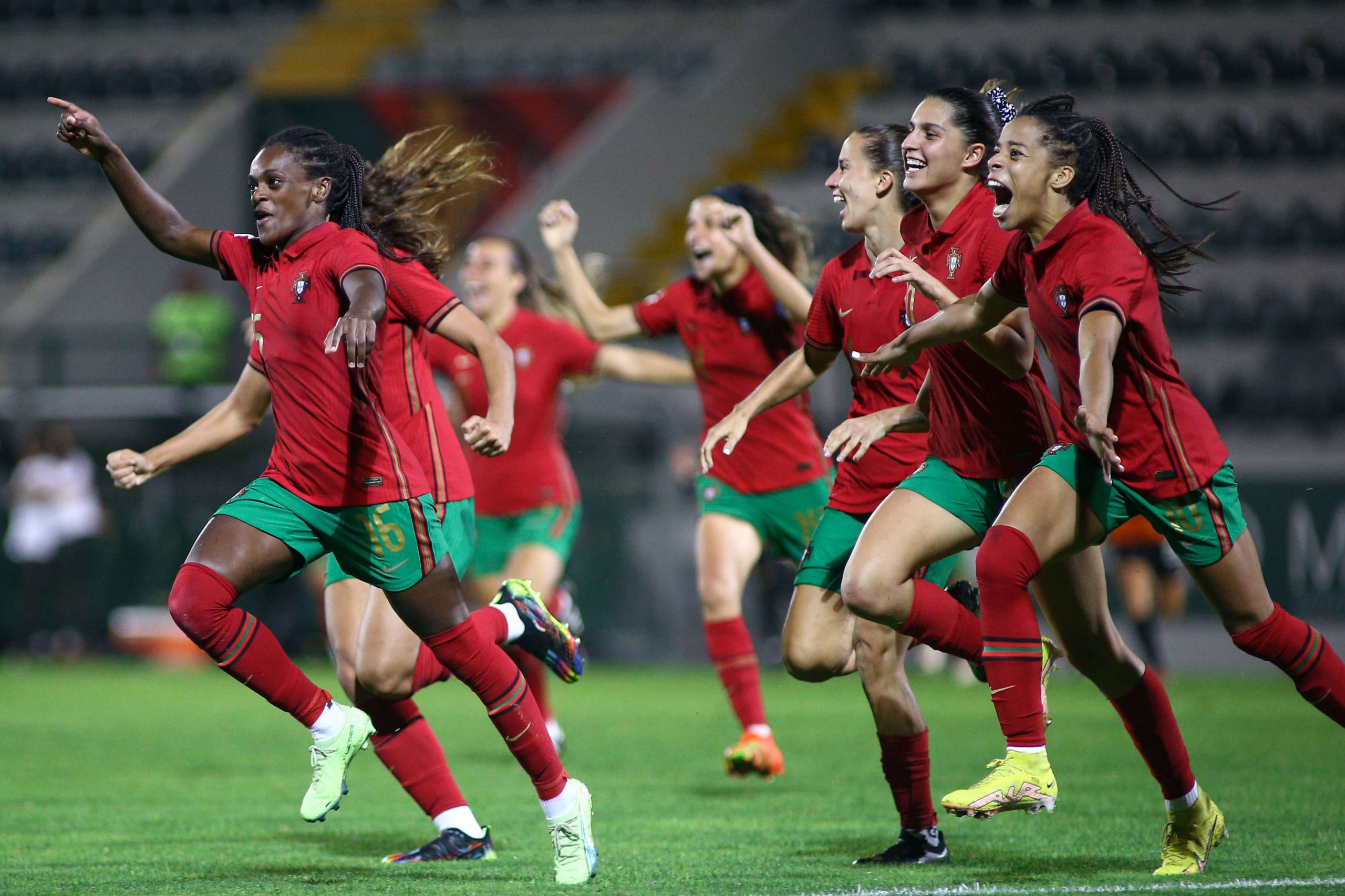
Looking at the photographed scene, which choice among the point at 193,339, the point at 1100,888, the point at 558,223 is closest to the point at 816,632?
the point at 1100,888

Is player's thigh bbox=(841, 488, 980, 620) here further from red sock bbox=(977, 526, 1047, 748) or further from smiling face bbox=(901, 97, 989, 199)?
smiling face bbox=(901, 97, 989, 199)

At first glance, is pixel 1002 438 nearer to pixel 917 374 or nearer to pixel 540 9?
pixel 917 374

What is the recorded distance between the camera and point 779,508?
713 centimetres

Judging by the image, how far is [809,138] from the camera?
64.2ft

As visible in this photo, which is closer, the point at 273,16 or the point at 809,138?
the point at 809,138

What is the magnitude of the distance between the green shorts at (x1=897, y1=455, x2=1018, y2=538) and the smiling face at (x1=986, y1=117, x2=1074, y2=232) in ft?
2.58

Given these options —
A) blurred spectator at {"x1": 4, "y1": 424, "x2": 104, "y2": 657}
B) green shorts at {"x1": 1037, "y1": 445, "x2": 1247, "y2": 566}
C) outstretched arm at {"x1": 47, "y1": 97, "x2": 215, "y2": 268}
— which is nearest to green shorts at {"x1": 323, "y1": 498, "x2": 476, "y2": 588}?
outstretched arm at {"x1": 47, "y1": 97, "x2": 215, "y2": 268}

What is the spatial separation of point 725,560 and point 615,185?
12644mm

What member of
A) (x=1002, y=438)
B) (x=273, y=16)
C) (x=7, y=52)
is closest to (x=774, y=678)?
(x=1002, y=438)

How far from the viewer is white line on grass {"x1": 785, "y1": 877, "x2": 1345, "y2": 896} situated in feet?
13.9

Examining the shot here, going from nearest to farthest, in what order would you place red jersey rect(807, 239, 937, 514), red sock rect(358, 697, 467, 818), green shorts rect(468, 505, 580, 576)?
red sock rect(358, 697, 467, 818) < red jersey rect(807, 239, 937, 514) < green shorts rect(468, 505, 580, 576)

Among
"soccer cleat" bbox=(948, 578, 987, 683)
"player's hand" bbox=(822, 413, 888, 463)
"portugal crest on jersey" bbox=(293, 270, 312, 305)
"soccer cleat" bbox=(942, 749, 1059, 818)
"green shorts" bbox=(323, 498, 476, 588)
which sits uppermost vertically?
"portugal crest on jersey" bbox=(293, 270, 312, 305)

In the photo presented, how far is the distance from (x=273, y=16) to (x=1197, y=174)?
42.4 feet

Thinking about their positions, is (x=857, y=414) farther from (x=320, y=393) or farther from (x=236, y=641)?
(x=236, y=641)
